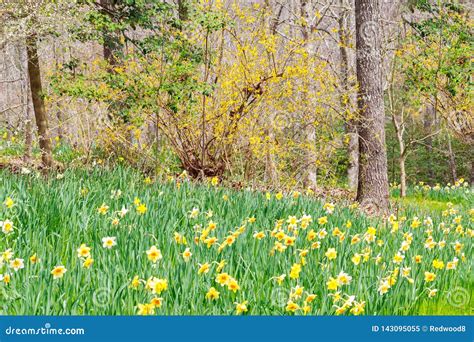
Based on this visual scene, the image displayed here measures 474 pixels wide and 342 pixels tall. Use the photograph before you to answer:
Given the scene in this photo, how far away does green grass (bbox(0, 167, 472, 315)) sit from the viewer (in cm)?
274

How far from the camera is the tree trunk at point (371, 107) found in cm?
842

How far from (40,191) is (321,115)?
553cm

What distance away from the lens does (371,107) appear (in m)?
8.51

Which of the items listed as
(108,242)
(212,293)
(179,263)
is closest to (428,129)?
(108,242)

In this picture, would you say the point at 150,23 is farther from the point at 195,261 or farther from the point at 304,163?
the point at 195,261

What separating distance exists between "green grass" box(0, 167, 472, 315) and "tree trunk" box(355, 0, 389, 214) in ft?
10.6

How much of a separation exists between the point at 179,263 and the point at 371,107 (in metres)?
6.09

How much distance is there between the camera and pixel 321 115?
939 cm

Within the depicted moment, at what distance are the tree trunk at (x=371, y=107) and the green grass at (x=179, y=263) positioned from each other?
323 centimetres

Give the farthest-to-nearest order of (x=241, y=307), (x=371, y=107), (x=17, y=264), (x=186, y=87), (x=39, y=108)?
(x=39, y=108)
(x=371, y=107)
(x=186, y=87)
(x=17, y=264)
(x=241, y=307)

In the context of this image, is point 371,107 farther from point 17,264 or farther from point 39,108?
point 17,264

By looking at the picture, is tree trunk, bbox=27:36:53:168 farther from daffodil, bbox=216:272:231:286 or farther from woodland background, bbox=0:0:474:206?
daffodil, bbox=216:272:231:286

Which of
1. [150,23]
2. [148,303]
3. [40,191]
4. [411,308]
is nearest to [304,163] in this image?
[150,23]

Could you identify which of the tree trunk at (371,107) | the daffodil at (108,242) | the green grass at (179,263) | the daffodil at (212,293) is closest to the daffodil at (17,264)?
the green grass at (179,263)
